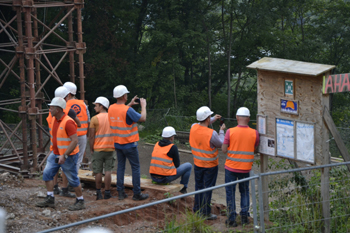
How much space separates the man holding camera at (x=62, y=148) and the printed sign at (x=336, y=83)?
366 centimetres

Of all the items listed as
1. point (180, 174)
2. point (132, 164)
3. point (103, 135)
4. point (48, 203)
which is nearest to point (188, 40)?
point (180, 174)

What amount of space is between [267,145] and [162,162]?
2.20 meters

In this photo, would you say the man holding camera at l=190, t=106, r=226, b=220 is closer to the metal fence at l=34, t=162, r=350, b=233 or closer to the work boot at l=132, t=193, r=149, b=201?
the metal fence at l=34, t=162, r=350, b=233

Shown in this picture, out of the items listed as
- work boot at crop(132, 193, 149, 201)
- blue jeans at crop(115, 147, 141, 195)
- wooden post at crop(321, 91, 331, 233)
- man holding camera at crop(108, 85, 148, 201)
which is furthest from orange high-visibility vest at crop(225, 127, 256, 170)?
work boot at crop(132, 193, 149, 201)

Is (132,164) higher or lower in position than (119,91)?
lower

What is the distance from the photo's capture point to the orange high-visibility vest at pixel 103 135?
7039mm

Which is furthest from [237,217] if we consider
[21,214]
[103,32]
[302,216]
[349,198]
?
[103,32]

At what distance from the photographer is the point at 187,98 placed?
81.6 ft

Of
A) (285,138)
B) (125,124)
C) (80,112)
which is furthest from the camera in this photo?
(80,112)

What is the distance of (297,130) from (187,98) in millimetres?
19475

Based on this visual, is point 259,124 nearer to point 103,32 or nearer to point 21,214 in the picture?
point 21,214

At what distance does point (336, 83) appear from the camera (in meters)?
4.93

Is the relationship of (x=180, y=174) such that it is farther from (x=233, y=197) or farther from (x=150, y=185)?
(x=233, y=197)

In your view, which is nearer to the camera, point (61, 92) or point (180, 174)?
point (61, 92)
